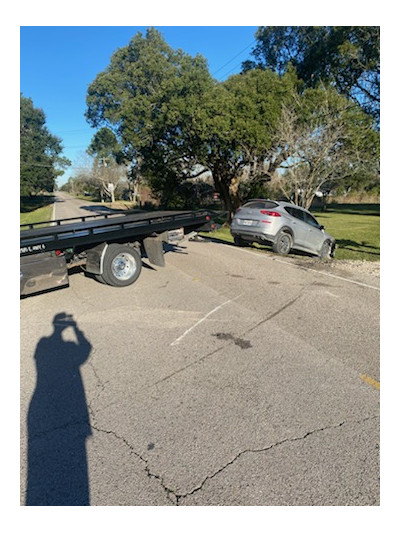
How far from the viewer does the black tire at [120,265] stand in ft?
20.4

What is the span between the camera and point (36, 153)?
1879 inches

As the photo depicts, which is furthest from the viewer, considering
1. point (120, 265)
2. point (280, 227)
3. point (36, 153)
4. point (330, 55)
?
point (36, 153)

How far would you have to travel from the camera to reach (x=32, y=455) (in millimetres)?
2438

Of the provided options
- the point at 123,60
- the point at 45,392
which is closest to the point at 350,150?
the point at 45,392

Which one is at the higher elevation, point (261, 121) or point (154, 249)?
point (261, 121)

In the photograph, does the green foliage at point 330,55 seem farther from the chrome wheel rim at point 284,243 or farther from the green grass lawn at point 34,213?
the green grass lawn at point 34,213

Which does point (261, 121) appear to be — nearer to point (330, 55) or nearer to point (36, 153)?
point (330, 55)

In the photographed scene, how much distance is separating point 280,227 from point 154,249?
4057 mm

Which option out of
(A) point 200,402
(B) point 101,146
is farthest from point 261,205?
(B) point 101,146

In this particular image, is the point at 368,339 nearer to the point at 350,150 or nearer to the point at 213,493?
the point at 213,493

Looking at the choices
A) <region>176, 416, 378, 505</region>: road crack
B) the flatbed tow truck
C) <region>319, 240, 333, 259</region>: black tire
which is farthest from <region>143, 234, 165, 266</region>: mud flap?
<region>319, 240, 333, 259</region>: black tire

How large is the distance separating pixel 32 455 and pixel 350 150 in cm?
1583

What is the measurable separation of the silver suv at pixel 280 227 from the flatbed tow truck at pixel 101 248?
162 cm

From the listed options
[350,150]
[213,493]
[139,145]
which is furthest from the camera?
[139,145]
